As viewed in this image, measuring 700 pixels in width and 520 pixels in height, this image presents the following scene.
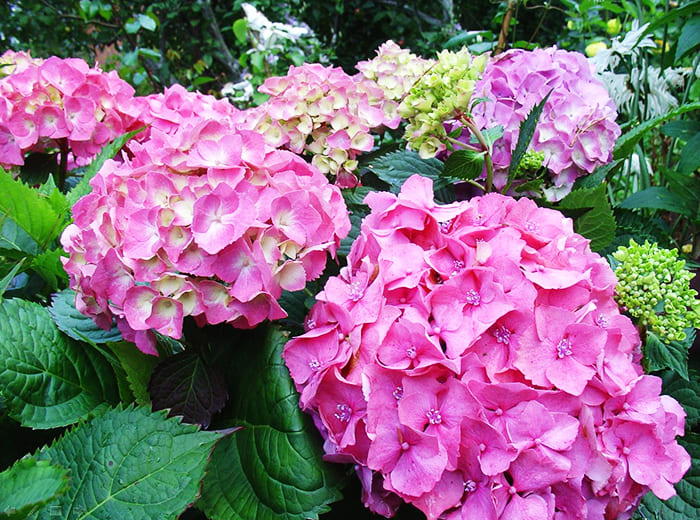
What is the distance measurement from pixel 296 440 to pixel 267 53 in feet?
6.33

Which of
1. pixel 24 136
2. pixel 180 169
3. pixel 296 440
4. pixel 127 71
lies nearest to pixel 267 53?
pixel 127 71

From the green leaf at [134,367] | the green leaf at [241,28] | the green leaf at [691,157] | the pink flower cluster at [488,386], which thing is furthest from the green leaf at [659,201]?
the green leaf at [241,28]

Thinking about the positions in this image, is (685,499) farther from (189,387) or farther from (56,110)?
(56,110)

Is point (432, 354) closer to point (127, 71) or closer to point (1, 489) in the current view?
point (1, 489)

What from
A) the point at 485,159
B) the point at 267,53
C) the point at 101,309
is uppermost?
the point at 485,159

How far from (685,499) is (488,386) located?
422mm

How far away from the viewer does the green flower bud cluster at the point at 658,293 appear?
673 mm

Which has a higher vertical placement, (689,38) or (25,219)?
(689,38)

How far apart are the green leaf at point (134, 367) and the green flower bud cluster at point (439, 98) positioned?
0.55 m

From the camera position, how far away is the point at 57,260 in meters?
0.94

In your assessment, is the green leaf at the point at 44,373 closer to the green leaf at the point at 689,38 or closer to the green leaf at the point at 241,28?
the green leaf at the point at 689,38

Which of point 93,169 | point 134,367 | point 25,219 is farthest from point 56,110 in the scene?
point 134,367

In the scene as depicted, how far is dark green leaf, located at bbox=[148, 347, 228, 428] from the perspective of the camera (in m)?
0.72

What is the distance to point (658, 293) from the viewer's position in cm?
67
